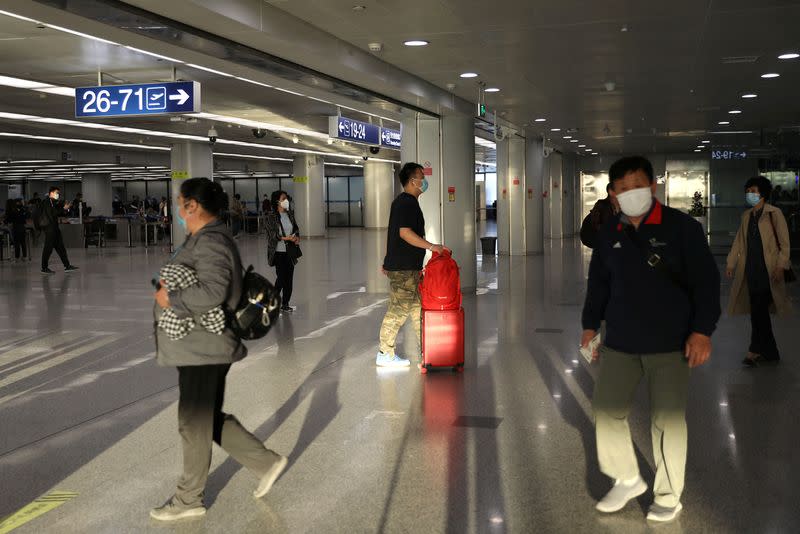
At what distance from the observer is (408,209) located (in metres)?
7.44

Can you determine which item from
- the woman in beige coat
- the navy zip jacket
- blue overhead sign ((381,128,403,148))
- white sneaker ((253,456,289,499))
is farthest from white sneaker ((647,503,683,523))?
blue overhead sign ((381,128,403,148))

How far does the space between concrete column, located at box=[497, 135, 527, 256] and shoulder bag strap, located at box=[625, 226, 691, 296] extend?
19.9 metres

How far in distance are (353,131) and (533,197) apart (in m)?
7.91

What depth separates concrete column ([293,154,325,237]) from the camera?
1473 inches

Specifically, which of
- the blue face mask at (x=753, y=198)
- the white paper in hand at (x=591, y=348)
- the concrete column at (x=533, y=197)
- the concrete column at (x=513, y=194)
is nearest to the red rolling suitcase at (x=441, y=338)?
the blue face mask at (x=753, y=198)

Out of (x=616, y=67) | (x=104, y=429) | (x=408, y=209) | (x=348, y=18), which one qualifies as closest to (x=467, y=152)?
(x=616, y=67)

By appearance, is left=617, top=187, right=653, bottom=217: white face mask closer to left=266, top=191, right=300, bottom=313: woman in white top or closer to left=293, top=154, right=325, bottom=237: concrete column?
left=266, top=191, right=300, bottom=313: woman in white top

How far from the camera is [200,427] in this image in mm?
4062

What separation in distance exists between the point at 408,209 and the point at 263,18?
2.45 m

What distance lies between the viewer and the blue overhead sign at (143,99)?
1262 cm

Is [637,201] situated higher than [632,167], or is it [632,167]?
[632,167]

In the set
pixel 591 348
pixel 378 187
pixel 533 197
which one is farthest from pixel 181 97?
pixel 378 187

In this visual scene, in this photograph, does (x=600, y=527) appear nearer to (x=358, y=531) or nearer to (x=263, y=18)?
(x=358, y=531)

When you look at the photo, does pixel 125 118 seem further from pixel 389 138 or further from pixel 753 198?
pixel 753 198
